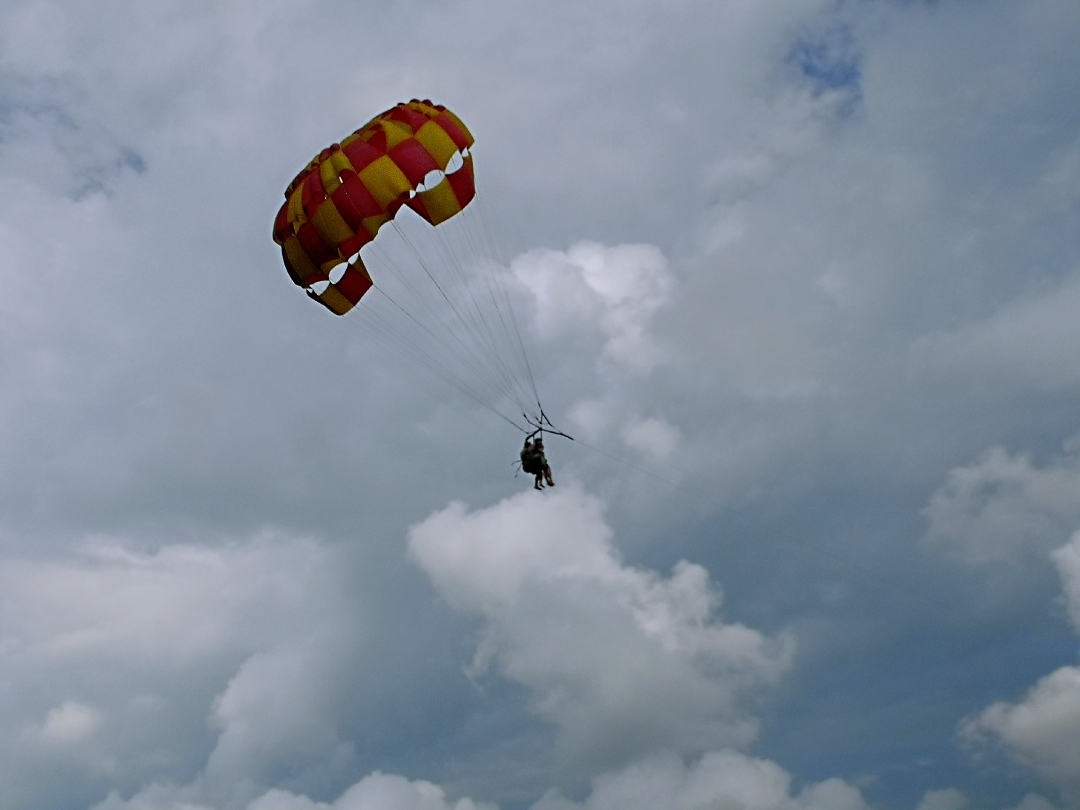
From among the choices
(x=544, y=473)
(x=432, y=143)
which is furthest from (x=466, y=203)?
(x=544, y=473)

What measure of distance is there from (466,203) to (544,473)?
898 centimetres

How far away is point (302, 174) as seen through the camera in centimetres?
4216

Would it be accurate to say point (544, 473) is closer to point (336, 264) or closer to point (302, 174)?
point (336, 264)

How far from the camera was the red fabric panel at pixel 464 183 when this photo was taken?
42438 millimetres

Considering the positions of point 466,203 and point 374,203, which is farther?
point 466,203

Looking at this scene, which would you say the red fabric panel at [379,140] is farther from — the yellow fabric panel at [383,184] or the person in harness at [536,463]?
the person in harness at [536,463]

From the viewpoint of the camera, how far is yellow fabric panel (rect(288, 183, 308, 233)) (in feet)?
134

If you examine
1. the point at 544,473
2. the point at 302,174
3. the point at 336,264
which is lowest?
the point at 544,473

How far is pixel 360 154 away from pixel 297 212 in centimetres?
268

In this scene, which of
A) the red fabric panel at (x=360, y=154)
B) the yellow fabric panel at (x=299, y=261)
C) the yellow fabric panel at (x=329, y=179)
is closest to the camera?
the red fabric panel at (x=360, y=154)

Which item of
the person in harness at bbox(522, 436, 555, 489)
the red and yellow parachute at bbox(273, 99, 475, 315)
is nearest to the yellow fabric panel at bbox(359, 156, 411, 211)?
the red and yellow parachute at bbox(273, 99, 475, 315)

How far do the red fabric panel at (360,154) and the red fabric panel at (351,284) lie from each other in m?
4.37

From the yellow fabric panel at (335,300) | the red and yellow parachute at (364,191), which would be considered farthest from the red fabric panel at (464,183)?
the yellow fabric panel at (335,300)

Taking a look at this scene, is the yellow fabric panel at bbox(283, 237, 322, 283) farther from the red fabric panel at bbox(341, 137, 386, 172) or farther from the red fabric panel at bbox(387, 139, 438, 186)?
the red fabric panel at bbox(387, 139, 438, 186)
